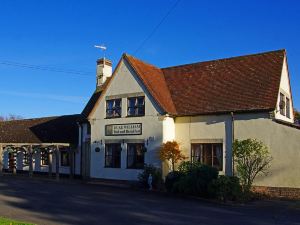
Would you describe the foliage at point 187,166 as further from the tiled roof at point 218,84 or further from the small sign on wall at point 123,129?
the small sign on wall at point 123,129

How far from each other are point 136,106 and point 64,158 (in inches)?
410

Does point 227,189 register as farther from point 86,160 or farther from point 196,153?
point 86,160

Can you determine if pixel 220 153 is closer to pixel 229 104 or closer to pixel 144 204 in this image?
pixel 229 104

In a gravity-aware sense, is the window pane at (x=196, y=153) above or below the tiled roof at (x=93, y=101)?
below

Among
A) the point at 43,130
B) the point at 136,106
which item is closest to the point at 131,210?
the point at 136,106

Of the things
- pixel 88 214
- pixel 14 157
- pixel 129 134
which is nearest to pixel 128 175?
pixel 129 134

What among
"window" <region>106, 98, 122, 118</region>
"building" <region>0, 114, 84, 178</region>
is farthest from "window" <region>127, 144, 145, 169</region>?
"building" <region>0, 114, 84, 178</region>

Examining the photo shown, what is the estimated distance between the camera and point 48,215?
553 inches

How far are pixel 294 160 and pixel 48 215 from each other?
1291cm

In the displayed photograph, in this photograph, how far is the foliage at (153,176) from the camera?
2459 centimetres

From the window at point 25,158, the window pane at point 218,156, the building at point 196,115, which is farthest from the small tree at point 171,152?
the window at point 25,158

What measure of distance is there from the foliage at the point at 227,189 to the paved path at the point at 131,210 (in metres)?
1.01

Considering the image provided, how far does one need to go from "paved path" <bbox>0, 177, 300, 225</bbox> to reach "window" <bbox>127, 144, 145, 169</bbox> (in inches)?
220

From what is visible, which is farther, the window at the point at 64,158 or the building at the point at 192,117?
the window at the point at 64,158
